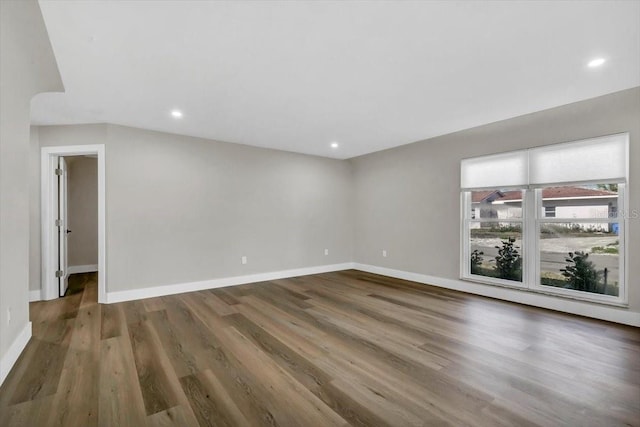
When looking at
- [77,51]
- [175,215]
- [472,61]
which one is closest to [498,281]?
[472,61]

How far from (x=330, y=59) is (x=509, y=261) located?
12.5 ft

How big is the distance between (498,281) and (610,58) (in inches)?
118

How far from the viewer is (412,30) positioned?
2.10 m

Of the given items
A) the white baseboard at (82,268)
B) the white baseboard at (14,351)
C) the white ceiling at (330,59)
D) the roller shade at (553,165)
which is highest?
the white ceiling at (330,59)

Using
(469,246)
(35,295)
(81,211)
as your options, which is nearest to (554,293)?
(469,246)

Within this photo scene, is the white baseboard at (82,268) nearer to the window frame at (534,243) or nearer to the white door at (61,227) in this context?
the white door at (61,227)

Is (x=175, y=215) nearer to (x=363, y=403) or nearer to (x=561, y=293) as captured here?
(x=363, y=403)

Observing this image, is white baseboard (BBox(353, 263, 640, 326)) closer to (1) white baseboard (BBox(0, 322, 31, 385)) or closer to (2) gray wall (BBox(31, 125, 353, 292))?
(2) gray wall (BBox(31, 125, 353, 292))

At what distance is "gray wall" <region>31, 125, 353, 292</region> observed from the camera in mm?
4141

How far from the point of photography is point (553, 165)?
3764mm

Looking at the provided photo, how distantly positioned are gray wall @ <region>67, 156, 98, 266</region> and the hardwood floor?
8.99ft

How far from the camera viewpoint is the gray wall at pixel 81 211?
20.4 ft

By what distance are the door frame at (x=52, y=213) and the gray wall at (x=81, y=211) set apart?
8.14 feet

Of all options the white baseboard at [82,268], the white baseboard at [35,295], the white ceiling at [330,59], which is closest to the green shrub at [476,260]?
the white ceiling at [330,59]
